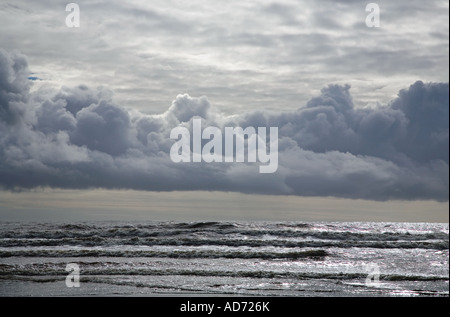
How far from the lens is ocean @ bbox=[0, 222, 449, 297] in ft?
59.9

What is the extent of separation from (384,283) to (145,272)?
33.8 feet

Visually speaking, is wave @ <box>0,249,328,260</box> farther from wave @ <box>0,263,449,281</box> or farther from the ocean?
wave @ <box>0,263,449,281</box>

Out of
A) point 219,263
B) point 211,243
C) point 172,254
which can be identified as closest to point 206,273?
point 219,263

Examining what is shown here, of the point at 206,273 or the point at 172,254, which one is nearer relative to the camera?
the point at 206,273

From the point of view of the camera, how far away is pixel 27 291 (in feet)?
57.3

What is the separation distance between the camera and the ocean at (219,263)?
18250 millimetres

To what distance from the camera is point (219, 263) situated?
25.3 metres

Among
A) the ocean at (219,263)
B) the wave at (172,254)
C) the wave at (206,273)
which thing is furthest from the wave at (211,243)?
the wave at (206,273)

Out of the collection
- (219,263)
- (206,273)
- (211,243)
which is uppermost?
(206,273)

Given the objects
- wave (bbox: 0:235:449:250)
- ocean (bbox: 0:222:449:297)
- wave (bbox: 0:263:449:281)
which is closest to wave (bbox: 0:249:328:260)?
ocean (bbox: 0:222:449:297)

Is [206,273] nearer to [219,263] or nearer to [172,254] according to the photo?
[219,263]

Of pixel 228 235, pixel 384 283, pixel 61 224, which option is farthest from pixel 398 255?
pixel 61 224

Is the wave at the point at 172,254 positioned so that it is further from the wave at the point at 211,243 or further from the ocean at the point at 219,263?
the wave at the point at 211,243
